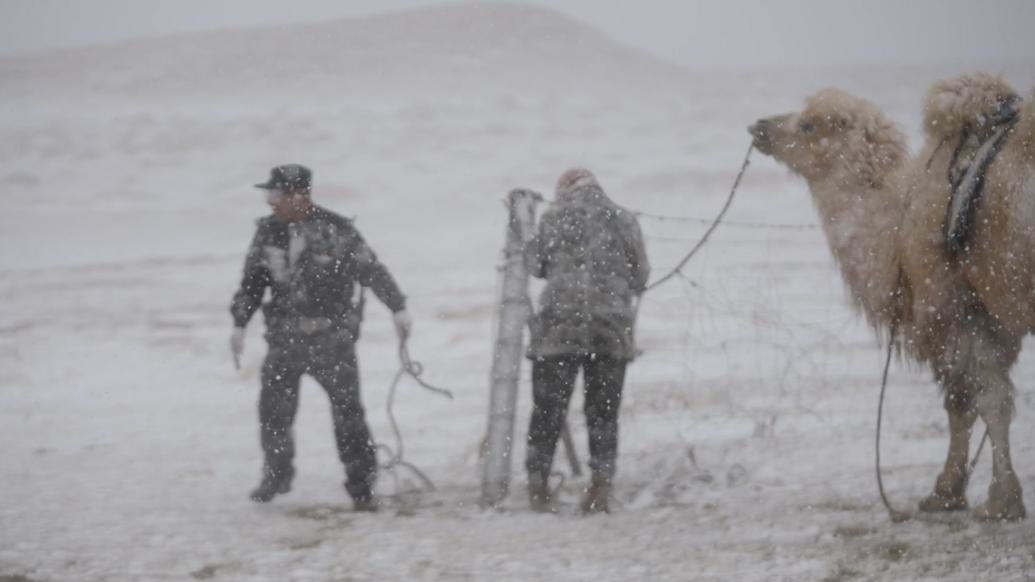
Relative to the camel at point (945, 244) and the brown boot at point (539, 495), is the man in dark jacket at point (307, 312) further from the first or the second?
the camel at point (945, 244)

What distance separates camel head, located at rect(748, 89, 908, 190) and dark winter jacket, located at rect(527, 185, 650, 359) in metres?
0.91

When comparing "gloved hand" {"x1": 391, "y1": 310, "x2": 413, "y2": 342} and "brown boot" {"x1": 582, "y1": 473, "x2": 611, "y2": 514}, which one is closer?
"brown boot" {"x1": 582, "y1": 473, "x2": 611, "y2": 514}

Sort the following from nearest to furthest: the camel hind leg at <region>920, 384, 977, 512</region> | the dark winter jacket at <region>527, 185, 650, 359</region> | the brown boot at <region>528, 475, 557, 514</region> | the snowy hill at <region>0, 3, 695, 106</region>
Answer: the camel hind leg at <region>920, 384, 977, 512</region> < the dark winter jacket at <region>527, 185, 650, 359</region> < the brown boot at <region>528, 475, 557, 514</region> < the snowy hill at <region>0, 3, 695, 106</region>

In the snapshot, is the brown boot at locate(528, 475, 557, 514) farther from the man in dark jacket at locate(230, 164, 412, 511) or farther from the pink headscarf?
the pink headscarf

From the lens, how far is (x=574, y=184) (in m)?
5.56

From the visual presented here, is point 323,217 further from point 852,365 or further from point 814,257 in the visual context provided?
point 814,257

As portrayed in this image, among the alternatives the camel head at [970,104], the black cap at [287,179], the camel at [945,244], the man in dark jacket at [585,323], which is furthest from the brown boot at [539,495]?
the camel head at [970,104]

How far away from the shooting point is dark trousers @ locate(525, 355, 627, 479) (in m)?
5.32

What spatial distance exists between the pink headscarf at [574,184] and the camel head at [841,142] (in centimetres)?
100

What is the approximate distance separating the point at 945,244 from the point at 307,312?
3.11 metres

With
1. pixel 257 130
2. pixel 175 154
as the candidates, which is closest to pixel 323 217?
pixel 175 154

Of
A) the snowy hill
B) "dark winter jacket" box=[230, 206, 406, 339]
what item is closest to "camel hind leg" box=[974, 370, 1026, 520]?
"dark winter jacket" box=[230, 206, 406, 339]

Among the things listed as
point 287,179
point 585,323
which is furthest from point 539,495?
point 287,179

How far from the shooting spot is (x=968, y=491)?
16.6 ft
